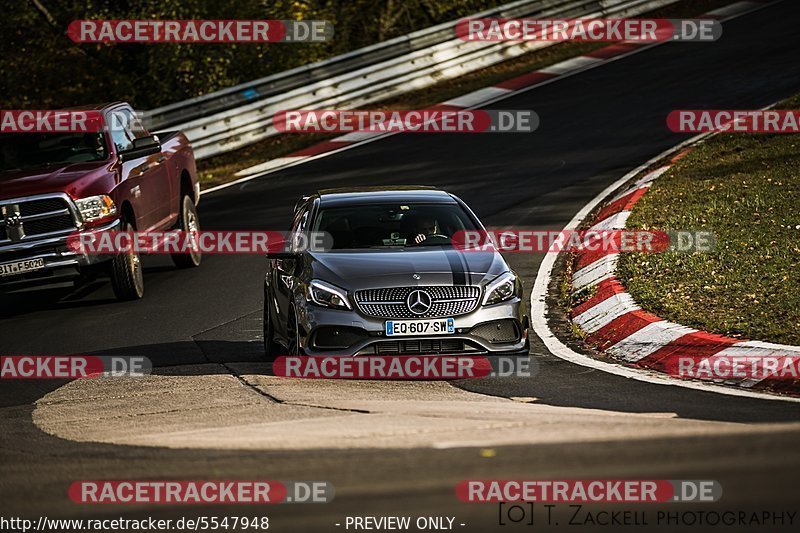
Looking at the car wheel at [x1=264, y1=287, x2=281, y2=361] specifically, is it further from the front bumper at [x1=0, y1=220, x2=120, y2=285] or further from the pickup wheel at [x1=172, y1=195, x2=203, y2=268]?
the pickup wheel at [x1=172, y1=195, x2=203, y2=268]

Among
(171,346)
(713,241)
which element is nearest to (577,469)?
(171,346)

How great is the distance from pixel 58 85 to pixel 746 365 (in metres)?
21.2

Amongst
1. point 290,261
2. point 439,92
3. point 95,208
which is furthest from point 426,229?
point 439,92

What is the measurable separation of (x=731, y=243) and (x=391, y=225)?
3.68 meters

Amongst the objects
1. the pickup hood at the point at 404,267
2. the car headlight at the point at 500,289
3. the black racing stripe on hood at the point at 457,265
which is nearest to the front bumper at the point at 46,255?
the pickup hood at the point at 404,267

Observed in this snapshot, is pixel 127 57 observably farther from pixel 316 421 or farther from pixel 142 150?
pixel 316 421

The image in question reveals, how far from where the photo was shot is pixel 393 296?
32.1 ft

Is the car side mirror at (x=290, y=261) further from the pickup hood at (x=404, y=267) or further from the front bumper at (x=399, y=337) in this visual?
the front bumper at (x=399, y=337)

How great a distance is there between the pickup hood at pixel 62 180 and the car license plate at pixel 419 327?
5280mm

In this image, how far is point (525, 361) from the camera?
10055mm

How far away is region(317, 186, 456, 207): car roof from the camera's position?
11297 mm

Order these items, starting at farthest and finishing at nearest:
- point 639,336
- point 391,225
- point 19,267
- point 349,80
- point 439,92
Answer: point 439,92 < point 349,80 < point 19,267 < point 391,225 < point 639,336

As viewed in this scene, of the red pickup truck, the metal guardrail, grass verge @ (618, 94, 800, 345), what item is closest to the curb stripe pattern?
grass verge @ (618, 94, 800, 345)

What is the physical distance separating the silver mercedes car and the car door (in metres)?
4.15
